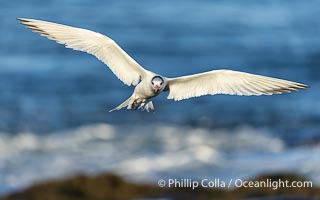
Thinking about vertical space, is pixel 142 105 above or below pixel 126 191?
above

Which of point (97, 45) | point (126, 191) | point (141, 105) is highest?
point (97, 45)

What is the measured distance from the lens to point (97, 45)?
13.8 ft

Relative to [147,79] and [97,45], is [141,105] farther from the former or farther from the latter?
[97,45]

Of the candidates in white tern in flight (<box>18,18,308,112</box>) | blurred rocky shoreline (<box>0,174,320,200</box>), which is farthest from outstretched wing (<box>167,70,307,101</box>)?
blurred rocky shoreline (<box>0,174,320,200</box>)

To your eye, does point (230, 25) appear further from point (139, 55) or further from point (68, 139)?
point (68, 139)

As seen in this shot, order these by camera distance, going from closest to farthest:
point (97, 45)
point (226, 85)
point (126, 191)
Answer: point (226, 85) < point (97, 45) < point (126, 191)

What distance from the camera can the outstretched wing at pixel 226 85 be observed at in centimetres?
391

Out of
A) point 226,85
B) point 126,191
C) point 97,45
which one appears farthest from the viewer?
point 126,191

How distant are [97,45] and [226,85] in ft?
2.28

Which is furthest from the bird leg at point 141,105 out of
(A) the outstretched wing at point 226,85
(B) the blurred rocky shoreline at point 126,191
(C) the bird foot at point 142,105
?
(B) the blurred rocky shoreline at point 126,191

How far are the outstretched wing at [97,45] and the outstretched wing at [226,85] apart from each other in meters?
0.20

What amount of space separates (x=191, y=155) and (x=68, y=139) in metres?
0.86

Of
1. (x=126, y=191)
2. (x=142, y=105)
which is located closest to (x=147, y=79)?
(x=142, y=105)

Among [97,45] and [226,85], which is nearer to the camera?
[226,85]
